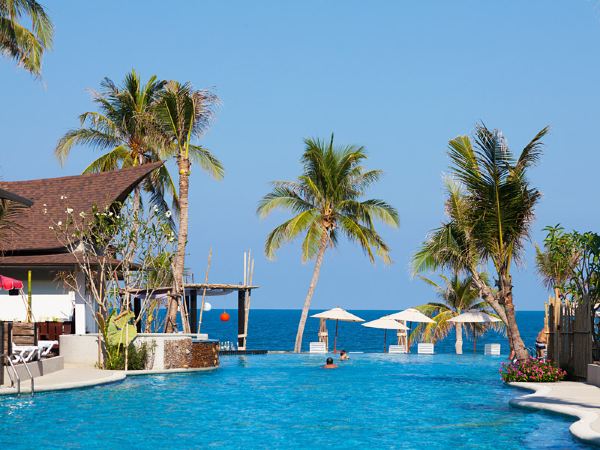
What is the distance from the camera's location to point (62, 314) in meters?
29.3

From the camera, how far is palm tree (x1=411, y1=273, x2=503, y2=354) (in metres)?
43.1

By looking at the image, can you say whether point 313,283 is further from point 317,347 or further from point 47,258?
point 47,258

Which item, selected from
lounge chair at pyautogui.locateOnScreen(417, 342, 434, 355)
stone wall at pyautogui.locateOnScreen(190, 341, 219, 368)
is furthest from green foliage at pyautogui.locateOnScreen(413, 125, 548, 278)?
lounge chair at pyautogui.locateOnScreen(417, 342, 434, 355)

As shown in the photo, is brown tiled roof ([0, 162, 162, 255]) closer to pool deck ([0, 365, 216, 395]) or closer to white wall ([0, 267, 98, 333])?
white wall ([0, 267, 98, 333])

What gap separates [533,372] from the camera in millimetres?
22500

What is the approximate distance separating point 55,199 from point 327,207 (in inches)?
Answer: 509

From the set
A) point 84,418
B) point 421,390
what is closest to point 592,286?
point 421,390

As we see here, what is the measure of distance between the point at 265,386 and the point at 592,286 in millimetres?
8720

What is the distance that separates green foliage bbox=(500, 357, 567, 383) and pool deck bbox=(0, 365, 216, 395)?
978 cm

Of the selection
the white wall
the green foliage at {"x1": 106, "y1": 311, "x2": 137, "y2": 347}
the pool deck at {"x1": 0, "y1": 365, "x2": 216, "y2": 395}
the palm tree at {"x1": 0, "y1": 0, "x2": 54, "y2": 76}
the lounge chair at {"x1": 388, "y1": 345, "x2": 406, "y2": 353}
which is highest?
the palm tree at {"x1": 0, "y1": 0, "x2": 54, "y2": 76}

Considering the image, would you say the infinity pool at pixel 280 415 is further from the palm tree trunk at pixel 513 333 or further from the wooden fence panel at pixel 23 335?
the wooden fence panel at pixel 23 335

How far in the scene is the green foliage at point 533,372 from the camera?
22.1 meters

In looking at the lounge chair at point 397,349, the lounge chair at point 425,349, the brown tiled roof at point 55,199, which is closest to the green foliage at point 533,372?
the brown tiled roof at point 55,199

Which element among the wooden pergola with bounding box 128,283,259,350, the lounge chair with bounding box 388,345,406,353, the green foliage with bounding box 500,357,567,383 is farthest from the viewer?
the lounge chair with bounding box 388,345,406,353
